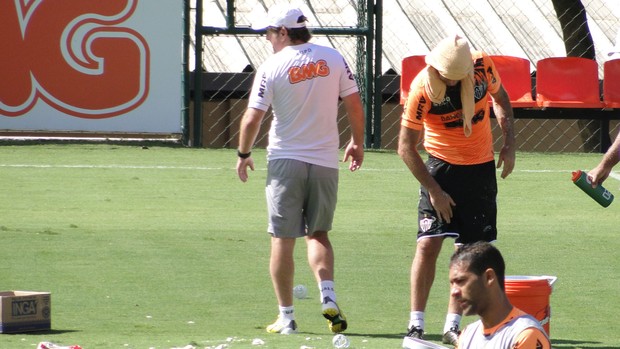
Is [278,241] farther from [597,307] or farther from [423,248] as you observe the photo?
[597,307]

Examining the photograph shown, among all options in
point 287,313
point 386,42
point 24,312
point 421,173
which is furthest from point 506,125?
point 386,42

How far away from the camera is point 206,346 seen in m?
6.59

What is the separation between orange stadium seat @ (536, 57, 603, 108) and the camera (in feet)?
55.3

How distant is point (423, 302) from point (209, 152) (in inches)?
366

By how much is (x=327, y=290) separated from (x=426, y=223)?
682 millimetres

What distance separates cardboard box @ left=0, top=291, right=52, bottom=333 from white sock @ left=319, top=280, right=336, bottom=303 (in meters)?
1.53

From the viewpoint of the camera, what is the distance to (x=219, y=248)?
10.3 metres

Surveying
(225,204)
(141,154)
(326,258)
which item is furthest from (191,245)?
(141,154)

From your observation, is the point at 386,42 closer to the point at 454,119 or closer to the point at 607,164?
the point at 454,119

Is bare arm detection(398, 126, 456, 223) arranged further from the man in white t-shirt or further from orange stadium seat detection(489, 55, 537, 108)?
orange stadium seat detection(489, 55, 537, 108)

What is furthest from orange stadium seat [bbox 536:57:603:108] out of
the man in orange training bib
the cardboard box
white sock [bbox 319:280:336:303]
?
the cardboard box

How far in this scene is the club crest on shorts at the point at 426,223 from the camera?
23.9 feet

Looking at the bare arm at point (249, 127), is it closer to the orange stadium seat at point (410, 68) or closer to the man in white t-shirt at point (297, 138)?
the man in white t-shirt at point (297, 138)

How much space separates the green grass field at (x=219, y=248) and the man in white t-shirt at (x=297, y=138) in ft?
1.41
